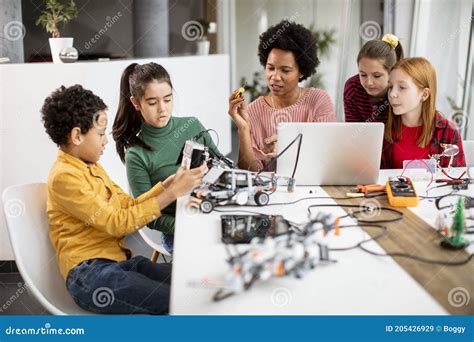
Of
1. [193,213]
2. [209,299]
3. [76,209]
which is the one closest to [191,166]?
[193,213]

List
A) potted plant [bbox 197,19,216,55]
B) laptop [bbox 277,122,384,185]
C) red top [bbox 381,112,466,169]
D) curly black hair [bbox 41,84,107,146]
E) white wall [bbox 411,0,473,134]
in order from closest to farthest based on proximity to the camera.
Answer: curly black hair [bbox 41,84,107,146]
laptop [bbox 277,122,384,185]
red top [bbox 381,112,466,169]
white wall [bbox 411,0,473,134]
potted plant [bbox 197,19,216,55]

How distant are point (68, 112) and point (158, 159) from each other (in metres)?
0.46

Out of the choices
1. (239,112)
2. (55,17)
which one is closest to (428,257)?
(239,112)

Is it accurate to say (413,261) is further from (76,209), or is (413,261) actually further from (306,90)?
(306,90)

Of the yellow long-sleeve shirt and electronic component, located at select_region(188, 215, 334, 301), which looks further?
the yellow long-sleeve shirt

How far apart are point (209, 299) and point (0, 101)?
5.87 feet

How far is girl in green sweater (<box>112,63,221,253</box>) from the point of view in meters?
2.06

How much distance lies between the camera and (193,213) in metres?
1.64

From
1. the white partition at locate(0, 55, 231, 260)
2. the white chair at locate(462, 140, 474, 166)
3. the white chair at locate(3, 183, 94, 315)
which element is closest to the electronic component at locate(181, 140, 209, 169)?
the white chair at locate(3, 183, 94, 315)

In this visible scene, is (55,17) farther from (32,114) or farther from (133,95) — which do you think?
(133,95)

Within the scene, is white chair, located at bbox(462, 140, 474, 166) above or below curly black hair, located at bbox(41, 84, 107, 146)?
below

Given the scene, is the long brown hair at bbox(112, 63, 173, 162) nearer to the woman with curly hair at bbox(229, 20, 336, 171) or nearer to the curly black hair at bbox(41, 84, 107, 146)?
the curly black hair at bbox(41, 84, 107, 146)

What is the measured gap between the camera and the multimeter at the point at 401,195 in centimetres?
170

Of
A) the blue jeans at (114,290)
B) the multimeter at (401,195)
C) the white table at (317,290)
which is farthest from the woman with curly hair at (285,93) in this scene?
the white table at (317,290)
